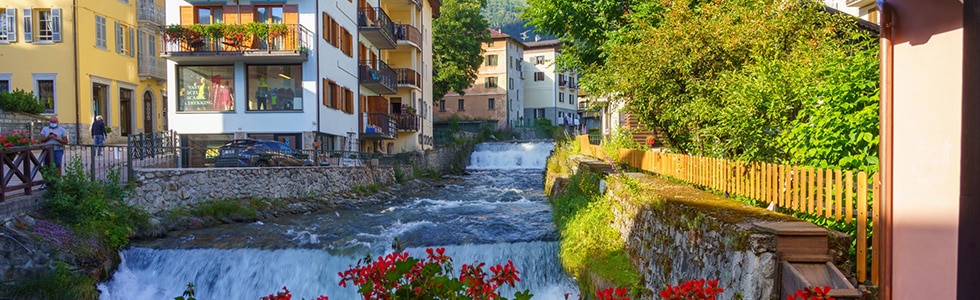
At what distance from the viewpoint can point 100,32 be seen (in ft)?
93.6

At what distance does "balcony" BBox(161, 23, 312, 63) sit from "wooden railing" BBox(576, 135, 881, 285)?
50.8 feet

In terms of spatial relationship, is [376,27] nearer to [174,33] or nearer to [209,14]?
[209,14]

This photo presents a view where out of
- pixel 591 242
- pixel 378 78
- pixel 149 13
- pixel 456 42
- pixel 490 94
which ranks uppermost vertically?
pixel 456 42

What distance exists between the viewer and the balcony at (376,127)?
99.1ft

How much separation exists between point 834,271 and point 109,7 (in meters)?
31.9

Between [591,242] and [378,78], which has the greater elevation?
[378,78]

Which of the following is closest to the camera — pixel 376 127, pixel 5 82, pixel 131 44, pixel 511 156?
pixel 5 82

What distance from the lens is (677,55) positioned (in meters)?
Answer: 12.1

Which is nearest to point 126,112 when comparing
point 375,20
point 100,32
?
point 100,32

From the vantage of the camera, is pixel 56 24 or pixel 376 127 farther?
pixel 376 127

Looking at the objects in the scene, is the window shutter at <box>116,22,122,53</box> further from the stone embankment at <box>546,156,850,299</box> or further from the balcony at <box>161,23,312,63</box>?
the stone embankment at <box>546,156,850,299</box>

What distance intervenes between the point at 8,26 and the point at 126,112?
620cm

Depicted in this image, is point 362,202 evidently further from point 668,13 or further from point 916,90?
point 916,90

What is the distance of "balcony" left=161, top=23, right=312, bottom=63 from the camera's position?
2225cm
